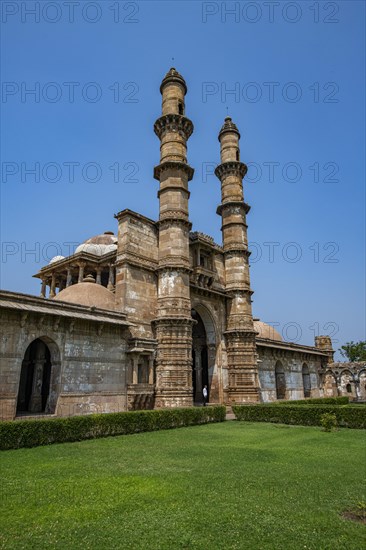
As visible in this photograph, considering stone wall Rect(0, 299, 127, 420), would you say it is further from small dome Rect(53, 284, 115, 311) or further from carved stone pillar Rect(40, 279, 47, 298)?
carved stone pillar Rect(40, 279, 47, 298)

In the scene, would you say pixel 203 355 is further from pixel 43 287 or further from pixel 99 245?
pixel 43 287

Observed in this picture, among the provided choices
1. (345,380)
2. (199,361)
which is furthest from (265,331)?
(199,361)

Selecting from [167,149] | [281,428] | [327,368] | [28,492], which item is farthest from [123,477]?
[327,368]

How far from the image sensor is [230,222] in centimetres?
2898

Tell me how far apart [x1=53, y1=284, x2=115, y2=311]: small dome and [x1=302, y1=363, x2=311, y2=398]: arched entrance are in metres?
26.1

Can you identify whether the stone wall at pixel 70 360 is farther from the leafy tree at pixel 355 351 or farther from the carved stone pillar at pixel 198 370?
the leafy tree at pixel 355 351

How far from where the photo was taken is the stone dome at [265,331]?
131ft

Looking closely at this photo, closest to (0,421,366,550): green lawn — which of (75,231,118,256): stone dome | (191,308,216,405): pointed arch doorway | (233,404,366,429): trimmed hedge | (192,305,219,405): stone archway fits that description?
(233,404,366,429): trimmed hedge

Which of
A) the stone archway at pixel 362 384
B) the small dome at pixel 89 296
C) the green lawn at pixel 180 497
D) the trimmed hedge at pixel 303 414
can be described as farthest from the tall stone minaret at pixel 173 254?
the stone archway at pixel 362 384

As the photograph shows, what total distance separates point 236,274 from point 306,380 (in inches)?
733

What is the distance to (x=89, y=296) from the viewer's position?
67.1 ft

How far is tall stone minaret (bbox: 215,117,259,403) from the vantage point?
25781 millimetres

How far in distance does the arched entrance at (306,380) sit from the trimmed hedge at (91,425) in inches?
915

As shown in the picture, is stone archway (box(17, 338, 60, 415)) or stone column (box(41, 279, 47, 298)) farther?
stone column (box(41, 279, 47, 298))
